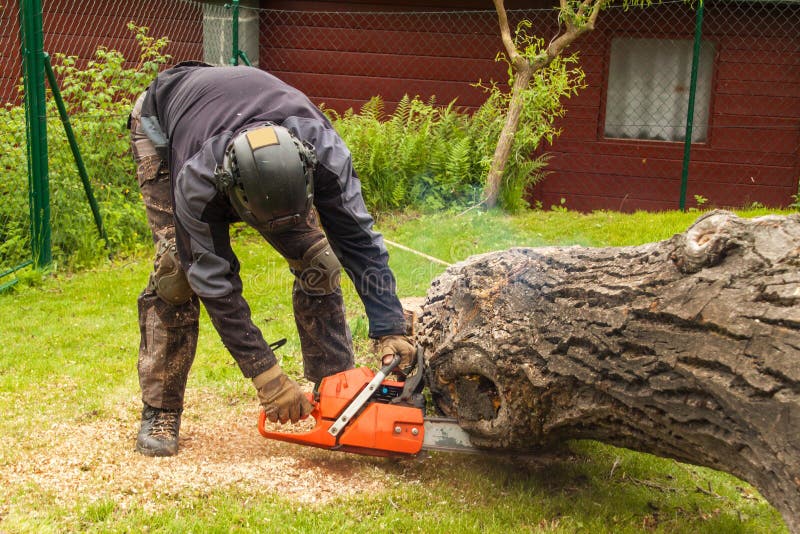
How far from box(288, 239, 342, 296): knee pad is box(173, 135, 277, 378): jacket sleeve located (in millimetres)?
372

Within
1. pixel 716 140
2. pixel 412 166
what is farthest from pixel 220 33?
pixel 716 140

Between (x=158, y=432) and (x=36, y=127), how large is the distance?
4032 mm

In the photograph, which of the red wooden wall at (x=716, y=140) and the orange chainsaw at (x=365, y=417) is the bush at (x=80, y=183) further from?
the red wooden wall at (x=716, y=140)

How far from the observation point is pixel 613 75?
419 inches

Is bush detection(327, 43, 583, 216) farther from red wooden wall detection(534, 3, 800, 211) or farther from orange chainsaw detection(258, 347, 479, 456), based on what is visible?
orange chainsaw detection(258, 347, 479, 456)

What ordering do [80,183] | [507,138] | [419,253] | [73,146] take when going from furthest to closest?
[507,138]
[80,183]
[419,253]
[73,146]

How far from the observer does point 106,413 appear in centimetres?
441

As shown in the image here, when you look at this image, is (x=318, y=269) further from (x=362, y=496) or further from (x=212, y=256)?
(x=362, y=496)

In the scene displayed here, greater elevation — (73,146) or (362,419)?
(73,146)

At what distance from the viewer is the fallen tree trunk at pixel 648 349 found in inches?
107

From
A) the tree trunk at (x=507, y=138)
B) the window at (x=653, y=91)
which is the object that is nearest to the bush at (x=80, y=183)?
the tree trunk at (x=507, y=138)

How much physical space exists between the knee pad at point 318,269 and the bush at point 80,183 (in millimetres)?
4404

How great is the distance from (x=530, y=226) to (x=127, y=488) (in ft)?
19.3

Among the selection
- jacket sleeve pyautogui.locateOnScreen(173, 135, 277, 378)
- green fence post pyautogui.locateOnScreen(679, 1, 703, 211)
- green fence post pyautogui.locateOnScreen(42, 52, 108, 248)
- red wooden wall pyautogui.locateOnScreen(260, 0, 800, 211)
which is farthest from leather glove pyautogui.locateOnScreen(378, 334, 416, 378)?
red wooden wall pyautogui.locateOnScreen(260, 0, 800, 211)
